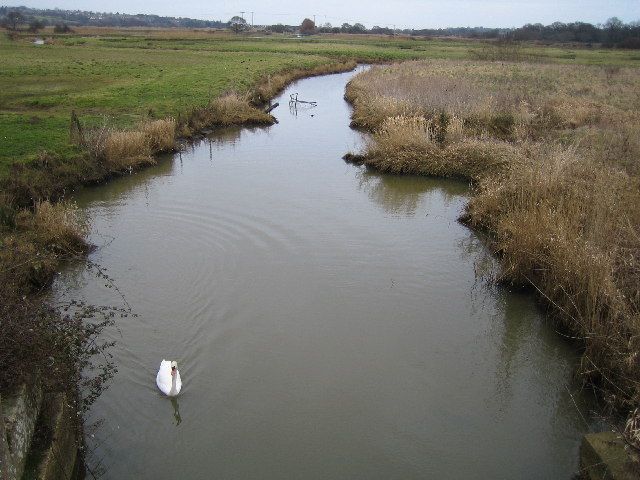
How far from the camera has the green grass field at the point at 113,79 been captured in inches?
669

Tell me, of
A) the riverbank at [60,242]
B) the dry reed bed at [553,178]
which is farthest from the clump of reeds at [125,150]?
the dry reed bed at [553,178]

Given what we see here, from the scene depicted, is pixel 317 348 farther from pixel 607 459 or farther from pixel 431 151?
pixel 431 151

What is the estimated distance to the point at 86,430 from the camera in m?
5.97

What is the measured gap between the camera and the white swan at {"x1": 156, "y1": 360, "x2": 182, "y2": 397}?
643 centimetres

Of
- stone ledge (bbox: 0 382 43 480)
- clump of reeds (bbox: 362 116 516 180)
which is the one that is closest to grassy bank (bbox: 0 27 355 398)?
stone ledge (bbox: 0 382 43 480)

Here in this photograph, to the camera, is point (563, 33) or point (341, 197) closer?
point (341, 197)

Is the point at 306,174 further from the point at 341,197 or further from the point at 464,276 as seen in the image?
the point at 464,276

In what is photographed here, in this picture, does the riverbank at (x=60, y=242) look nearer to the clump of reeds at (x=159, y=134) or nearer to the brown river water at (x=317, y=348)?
the clump of reeds at (x=159, y=134)

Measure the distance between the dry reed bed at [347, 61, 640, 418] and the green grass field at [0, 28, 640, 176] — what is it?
8.91m

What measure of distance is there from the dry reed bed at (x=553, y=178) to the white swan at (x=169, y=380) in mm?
5137

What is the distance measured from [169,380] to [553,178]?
26.7 ft

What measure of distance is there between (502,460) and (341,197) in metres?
9.19

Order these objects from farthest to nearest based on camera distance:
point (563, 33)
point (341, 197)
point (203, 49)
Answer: point (563, 33) → point (203, 49) → point (341, 197)

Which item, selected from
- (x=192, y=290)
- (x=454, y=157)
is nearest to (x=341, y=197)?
(x=454, y=157)
